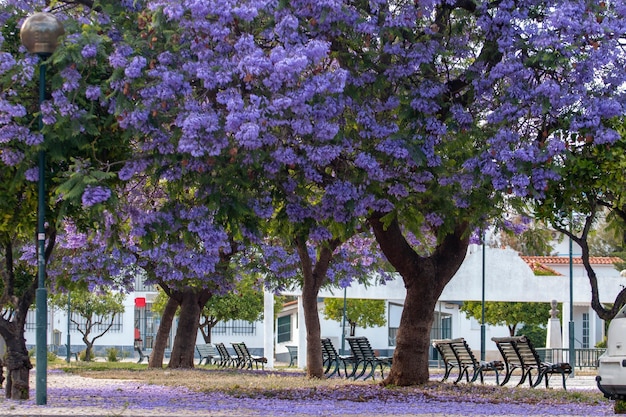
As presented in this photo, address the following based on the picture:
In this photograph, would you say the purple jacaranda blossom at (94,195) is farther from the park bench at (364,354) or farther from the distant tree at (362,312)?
the distant tree at (362,312)

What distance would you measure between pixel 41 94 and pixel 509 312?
152 feet

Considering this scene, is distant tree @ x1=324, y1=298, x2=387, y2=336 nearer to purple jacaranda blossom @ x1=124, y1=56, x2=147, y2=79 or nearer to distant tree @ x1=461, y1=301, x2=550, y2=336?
distant tree @ x1=461, y1=301, x2=550, y2=336

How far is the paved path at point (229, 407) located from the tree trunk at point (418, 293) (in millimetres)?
2987

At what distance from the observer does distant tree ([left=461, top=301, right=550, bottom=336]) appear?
2272 inches

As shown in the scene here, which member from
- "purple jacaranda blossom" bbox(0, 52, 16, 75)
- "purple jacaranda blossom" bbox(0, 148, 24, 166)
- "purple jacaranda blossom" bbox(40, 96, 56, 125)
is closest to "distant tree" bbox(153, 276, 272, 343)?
"purple jacaranda blossom" bbox(0, 148, 24, 166)

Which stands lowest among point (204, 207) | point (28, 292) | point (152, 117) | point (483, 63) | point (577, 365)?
point (577, 365)

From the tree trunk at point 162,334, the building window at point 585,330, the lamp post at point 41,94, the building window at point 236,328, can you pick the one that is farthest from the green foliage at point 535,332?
the lamp post at point 41,94

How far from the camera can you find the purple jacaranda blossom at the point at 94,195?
13.9m

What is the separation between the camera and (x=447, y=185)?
659 inches

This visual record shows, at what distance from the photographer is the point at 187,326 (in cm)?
3328

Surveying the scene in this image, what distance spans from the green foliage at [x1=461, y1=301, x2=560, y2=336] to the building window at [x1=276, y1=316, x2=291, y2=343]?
13.6 meters

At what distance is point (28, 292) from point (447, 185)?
632 centimetres

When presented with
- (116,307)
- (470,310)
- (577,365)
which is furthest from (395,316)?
(577,365)

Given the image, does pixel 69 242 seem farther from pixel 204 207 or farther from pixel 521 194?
pixel 521 194
